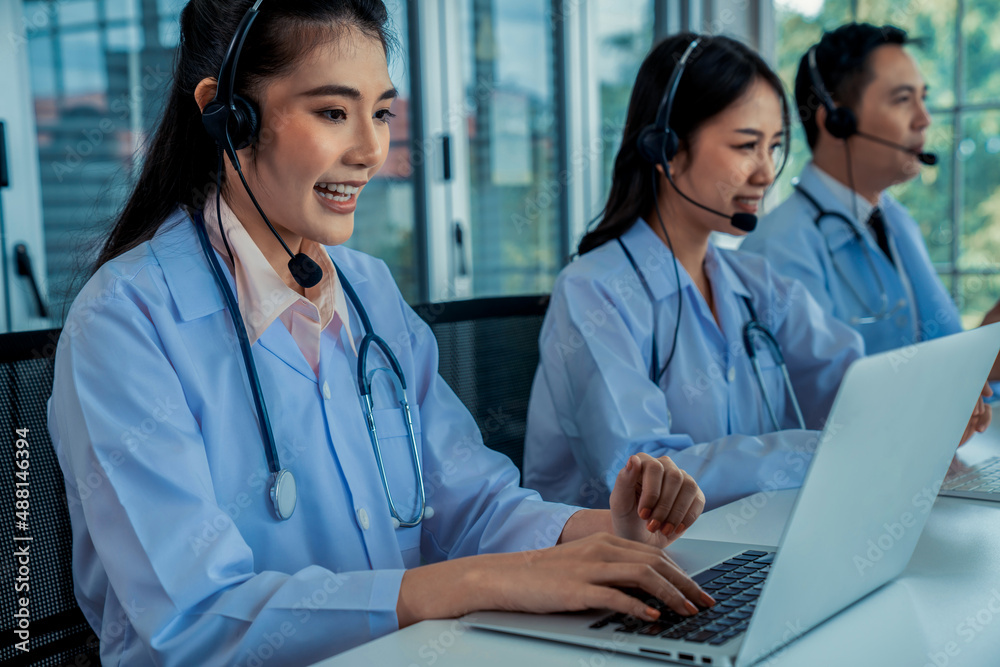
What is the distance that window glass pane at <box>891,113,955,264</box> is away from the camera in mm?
3812

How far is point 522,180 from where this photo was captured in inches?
137

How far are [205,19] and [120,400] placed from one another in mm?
511

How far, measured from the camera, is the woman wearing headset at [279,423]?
807 mm

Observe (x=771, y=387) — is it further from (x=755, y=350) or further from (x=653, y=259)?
(x=653, y=259)

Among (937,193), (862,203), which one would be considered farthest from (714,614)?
(937,193)

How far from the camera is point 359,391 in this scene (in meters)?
1.13

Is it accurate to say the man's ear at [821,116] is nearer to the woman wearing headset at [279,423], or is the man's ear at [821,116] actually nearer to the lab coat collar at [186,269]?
the woman wearing headset at [279,423]

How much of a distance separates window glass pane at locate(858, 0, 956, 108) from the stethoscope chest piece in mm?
3621

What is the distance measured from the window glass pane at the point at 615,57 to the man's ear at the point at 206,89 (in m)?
2.75

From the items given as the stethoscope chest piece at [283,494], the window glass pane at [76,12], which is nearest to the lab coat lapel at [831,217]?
the stethoscope chest piece at [283,494]

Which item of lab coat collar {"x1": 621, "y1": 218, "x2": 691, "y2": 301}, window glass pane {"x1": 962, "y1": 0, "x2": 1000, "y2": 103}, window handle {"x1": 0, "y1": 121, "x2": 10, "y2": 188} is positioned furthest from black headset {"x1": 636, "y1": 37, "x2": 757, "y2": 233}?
window glass pane {"x1": 962, "y1": 0, "x2": 1000, "y2": 103}

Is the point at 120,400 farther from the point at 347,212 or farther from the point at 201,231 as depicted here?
the point at 347,212

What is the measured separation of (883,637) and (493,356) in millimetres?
883

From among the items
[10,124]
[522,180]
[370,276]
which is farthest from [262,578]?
[522,180]
